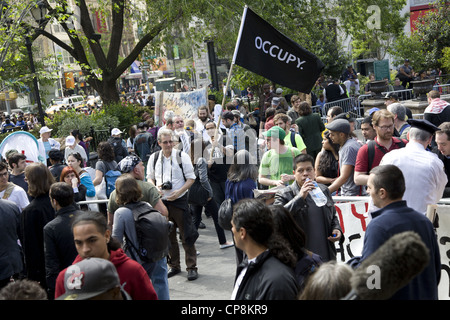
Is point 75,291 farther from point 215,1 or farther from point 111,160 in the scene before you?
point 215,1

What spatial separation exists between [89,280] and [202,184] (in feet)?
17.8

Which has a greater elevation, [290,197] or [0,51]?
[0,51]

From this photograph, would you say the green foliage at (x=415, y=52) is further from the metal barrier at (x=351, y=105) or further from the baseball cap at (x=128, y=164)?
the baseball cap at (x=128, y=164)

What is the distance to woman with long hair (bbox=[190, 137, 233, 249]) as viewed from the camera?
8422 mm

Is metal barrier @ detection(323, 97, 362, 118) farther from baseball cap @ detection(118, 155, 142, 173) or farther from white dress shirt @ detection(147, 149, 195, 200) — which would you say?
baseball cap @ detection(118, 155, 142, 173)

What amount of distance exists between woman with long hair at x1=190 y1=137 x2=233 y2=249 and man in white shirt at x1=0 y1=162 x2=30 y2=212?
8.04 ft

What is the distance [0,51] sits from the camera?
13086 millimetres

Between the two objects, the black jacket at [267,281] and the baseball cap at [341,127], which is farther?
the baseball cap at [341,127]

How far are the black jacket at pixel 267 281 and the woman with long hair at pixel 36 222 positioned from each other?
3.07 metres

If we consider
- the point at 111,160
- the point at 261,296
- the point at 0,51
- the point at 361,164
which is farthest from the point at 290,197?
the point at 0,51

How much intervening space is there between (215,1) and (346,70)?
1103cm

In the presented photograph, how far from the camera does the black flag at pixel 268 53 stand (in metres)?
7.79

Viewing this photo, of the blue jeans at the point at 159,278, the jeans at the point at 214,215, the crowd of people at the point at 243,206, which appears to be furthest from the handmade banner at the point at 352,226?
the jeans at the point at 214,215

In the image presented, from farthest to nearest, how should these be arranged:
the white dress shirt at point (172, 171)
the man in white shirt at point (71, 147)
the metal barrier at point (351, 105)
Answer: the metal barrier at point (351, 105)
the man in white shirt at point (71, 147)
the white dress shirt at point (172, 171)
